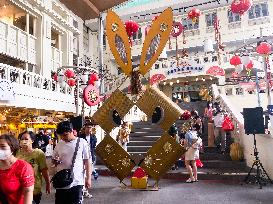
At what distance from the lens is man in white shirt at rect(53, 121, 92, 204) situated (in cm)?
414

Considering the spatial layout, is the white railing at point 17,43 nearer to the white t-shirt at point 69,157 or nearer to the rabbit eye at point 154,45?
the rabbit eye at point 154,45

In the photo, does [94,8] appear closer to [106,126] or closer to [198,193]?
[106,126]

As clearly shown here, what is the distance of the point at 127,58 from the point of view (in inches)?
295

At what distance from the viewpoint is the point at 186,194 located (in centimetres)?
743

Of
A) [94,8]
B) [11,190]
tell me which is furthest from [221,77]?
[11,190]

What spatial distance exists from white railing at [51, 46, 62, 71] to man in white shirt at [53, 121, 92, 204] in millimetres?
18916

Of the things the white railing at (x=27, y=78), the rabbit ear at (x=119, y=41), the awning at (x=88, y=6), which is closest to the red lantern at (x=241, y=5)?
the rabbit ear at (x=119, y=41)

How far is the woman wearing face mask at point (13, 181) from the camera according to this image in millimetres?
2516

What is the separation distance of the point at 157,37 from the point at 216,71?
17.4 metres

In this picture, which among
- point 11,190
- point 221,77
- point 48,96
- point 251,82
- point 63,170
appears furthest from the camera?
point 221,77

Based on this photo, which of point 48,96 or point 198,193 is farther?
point 48,96

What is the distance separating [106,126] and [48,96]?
8.57m

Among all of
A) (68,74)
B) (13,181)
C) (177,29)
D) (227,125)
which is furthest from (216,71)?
(13,181)

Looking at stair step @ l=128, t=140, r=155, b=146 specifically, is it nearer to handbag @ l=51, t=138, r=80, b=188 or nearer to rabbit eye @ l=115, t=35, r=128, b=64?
rabbit eye @ l=115, t=35, r=128, b=64
